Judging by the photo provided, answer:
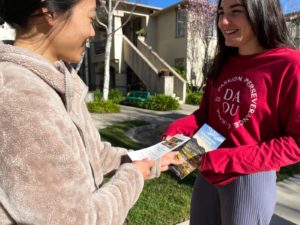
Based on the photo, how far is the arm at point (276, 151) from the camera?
68.4 inches

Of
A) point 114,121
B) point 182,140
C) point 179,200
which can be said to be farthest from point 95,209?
point 114,121

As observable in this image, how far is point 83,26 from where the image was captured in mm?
1318

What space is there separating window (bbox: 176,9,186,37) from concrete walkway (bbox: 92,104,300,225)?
6.85 metres

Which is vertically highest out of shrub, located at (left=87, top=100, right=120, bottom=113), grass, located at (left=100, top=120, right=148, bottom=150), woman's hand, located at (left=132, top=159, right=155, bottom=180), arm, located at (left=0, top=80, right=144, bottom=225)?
arm, located at (left=0, top=80, right=144, bottom=225)

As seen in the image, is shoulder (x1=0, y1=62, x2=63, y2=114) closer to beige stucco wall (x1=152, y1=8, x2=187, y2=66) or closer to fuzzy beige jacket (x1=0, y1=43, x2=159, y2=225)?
fuzzy beige jacket (x1=0, y1=43, x2=159, y2=225)

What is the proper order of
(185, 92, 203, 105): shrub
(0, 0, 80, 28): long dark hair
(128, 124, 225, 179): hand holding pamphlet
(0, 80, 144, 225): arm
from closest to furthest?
(0, 80, 144, 225): arm < (0, 0, 80, 28): long dark hair < (128, 124, 225, 179): hand holding pamphlet < (185, 92, 203, 105): shrub

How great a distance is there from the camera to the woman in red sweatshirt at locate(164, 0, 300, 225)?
1771 millimetres

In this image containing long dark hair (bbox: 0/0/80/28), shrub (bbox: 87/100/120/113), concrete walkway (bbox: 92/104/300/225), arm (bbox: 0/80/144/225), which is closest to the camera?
arm (bbox: 0/80/144/225)

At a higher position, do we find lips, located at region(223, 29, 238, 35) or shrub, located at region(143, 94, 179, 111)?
lips, located at region(223, 29, 238, 35)

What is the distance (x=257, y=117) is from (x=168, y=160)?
0.60 m

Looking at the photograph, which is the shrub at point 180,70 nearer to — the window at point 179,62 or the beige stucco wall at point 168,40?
the window at point 179,62

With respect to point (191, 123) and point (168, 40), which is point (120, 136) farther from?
point (168, 40)

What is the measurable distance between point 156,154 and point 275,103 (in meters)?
0.76

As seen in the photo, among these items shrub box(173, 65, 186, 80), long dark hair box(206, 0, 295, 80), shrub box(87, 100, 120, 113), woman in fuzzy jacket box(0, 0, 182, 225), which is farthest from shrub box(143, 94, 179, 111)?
woman in fuzzy jacket box(0, 0, 182, 225)
